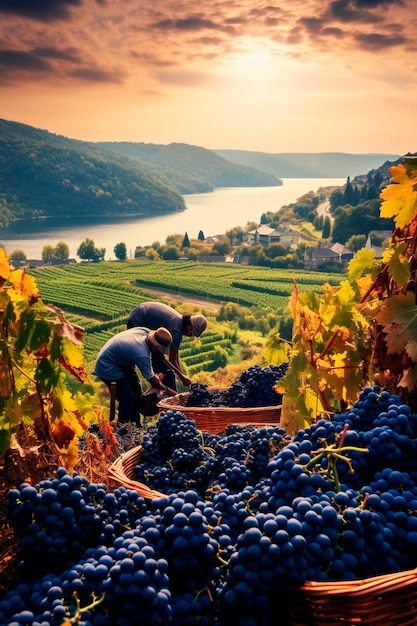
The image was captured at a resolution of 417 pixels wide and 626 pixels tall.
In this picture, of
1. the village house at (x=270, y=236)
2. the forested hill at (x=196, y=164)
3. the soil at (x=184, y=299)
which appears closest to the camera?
the soil at (x=184, y=299)

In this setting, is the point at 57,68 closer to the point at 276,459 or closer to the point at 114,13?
the point at 114,13

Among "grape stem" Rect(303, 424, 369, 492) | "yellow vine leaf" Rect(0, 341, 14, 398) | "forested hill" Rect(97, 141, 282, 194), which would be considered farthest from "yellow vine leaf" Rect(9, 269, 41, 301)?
"forested hill" Rect(97, 141, 282, 194)

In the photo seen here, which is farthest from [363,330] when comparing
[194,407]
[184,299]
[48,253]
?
[48,253]

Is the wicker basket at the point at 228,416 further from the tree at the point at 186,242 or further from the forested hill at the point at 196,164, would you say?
the forested hill at the point at 196,164

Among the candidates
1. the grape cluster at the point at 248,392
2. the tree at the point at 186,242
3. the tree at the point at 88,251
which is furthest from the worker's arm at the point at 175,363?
the tree at the point at 186,242

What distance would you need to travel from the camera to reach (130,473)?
8.35ft

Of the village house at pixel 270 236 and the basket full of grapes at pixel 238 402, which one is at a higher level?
the basket full of grapes at pixel 238 402

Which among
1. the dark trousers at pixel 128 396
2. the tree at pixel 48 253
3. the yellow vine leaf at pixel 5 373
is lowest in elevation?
the tree at pixel 48 253

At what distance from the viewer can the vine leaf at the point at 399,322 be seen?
1.96 meters

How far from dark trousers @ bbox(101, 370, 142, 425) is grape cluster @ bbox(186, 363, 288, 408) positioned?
214 cm

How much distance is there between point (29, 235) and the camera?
4065 inches

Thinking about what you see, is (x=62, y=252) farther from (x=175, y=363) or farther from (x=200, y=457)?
(x=200, y=457)

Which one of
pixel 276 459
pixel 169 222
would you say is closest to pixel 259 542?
pixel 276 459

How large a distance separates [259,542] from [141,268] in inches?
2976
